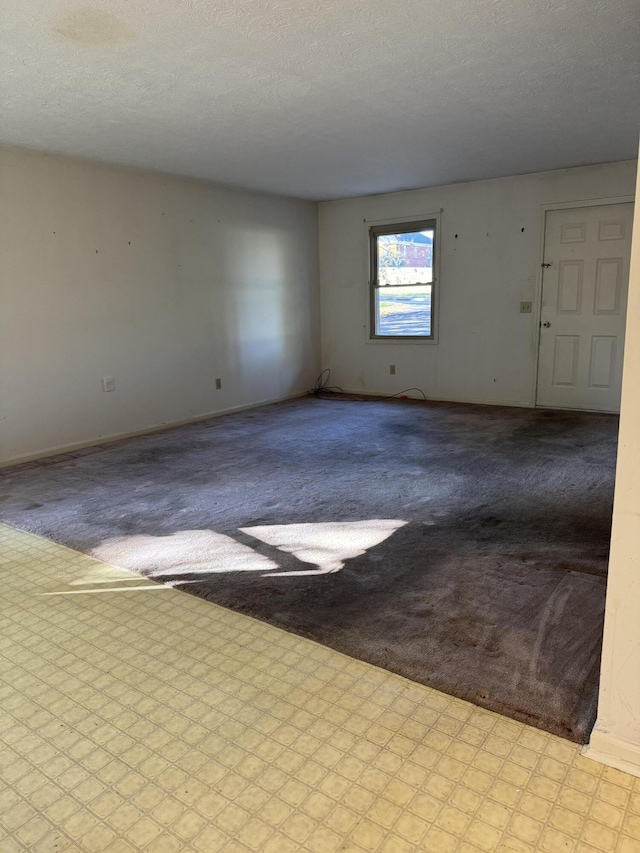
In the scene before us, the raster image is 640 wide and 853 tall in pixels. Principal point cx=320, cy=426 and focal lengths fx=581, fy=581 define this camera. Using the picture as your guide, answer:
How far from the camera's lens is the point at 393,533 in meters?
3.01

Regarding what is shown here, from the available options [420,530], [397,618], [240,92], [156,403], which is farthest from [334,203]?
[397,618]

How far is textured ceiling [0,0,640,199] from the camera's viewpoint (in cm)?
252

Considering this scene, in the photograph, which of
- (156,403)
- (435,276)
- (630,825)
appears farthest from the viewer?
(435,276)

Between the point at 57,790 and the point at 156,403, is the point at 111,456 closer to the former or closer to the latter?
the point at 156,403

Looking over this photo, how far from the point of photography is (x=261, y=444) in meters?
5.00

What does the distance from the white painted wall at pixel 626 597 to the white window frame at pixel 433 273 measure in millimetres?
5548

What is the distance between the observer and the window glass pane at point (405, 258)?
22.2ft

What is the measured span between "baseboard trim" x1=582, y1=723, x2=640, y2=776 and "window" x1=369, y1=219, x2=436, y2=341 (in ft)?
18.6

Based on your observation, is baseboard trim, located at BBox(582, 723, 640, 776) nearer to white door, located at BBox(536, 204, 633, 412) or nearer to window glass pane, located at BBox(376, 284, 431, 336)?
white door, located at BBox(536, 204, 633, 412)

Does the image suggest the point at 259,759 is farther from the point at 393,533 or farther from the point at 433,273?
the point at 433,273

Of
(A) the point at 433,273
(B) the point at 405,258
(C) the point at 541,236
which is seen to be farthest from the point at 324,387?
(C) the point at 541,236

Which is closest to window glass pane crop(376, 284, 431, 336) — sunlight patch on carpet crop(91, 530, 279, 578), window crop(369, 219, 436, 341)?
window crop(369, 219, 436, 341)

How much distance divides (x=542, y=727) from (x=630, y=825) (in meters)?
0.33

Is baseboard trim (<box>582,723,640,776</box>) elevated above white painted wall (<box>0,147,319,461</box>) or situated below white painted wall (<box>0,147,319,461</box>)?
below
